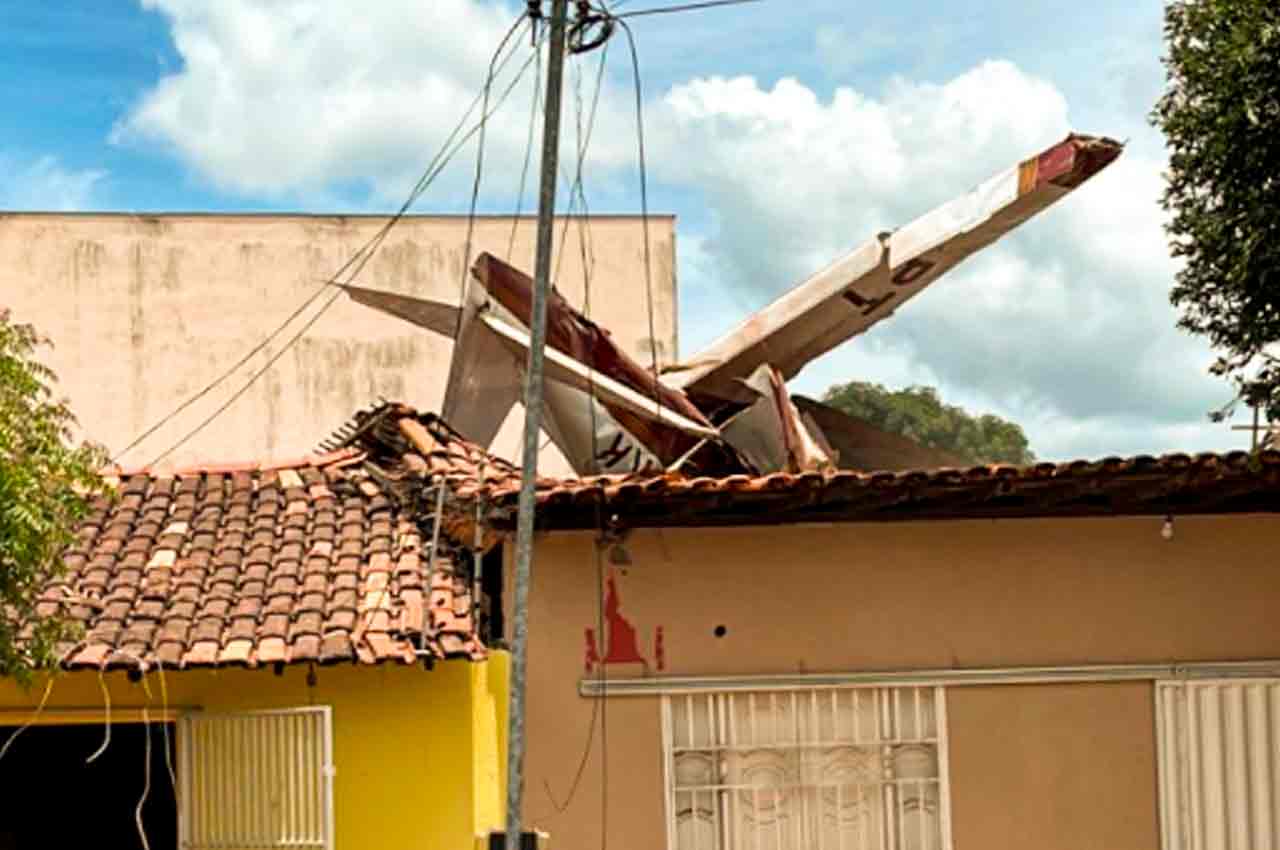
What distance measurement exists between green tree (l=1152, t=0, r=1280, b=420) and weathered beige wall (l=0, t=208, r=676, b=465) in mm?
12337

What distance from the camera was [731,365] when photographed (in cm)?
1372

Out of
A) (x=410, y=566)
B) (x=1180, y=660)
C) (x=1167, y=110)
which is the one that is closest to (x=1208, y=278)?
(x=1167, y=110)

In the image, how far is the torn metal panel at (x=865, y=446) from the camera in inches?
551

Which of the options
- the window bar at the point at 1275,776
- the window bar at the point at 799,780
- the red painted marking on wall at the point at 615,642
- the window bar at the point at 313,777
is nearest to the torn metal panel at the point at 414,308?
the red painted marking on wall at the point at 615,642

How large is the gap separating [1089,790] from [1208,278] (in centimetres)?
300

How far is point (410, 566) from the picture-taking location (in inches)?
394

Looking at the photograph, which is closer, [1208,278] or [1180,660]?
[1208,278]

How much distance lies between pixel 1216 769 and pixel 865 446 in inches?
174

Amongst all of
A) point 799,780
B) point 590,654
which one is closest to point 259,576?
point 590,654

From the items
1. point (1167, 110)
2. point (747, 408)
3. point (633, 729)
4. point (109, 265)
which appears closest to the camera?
point (1167, 110)

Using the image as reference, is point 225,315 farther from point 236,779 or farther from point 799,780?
point 799,780

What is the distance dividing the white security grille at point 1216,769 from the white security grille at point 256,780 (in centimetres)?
476

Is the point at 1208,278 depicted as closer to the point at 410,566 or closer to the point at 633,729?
the point at 633,729

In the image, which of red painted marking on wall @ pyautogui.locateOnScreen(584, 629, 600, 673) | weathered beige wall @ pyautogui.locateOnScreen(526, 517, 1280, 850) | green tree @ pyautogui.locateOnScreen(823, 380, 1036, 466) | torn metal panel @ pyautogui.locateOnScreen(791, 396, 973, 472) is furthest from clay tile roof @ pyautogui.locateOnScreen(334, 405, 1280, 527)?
green tree @ pyautogui.locateOnScreen(823, 380, 1036, 466)
